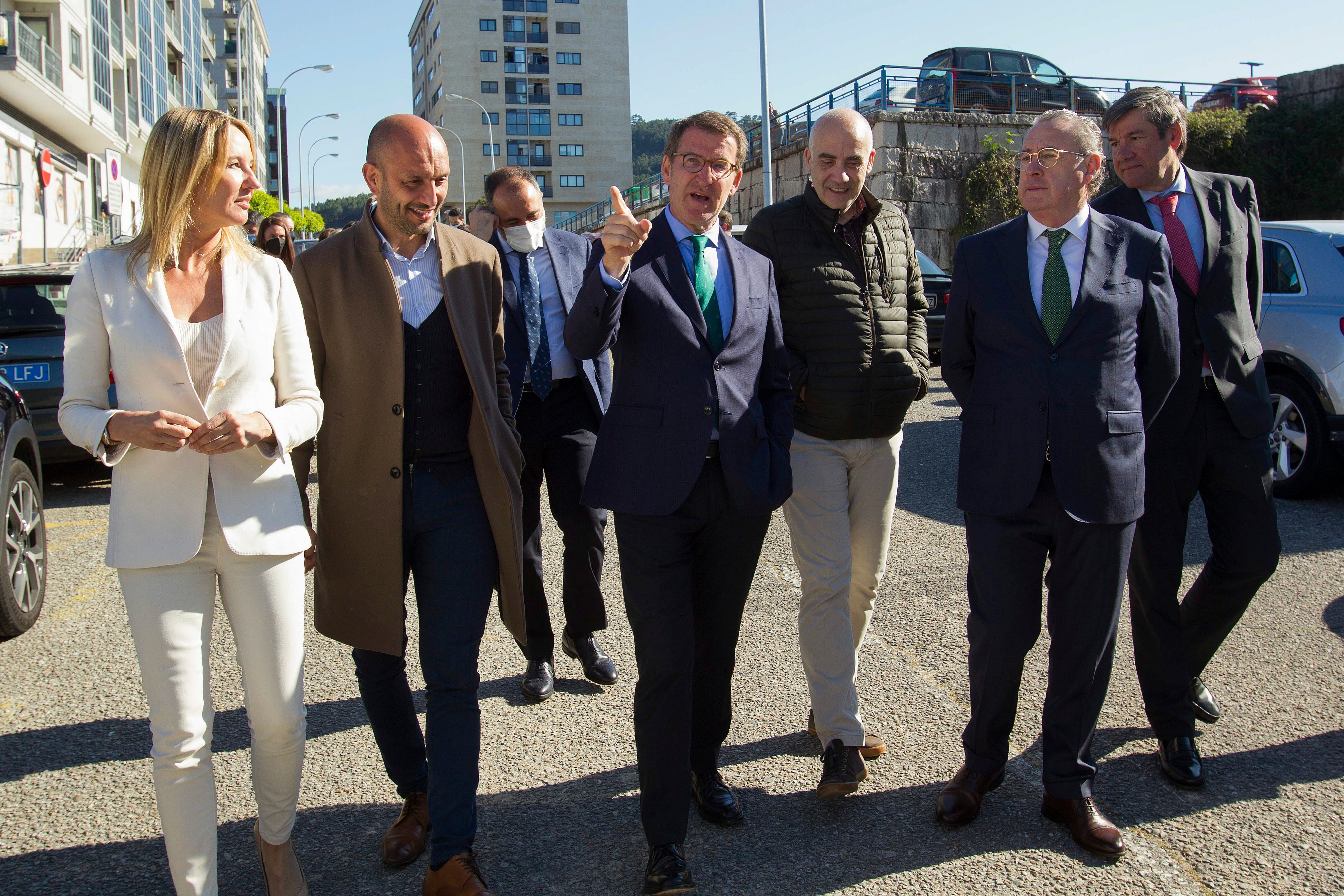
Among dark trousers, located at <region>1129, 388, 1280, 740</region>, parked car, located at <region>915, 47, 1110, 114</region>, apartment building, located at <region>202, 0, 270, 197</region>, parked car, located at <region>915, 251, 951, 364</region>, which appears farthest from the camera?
apartment building, located at <region>202, 0, 270, 197</region>

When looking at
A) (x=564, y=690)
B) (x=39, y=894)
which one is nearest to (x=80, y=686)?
(x=39, y=894)

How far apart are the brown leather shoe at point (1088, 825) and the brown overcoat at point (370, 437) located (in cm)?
178

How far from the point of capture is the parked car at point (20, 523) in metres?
4.81

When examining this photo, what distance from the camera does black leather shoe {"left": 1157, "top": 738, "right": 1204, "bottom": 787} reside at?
3.38 m

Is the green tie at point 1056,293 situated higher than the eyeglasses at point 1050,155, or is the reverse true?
the eyeglasses at point 1050,155

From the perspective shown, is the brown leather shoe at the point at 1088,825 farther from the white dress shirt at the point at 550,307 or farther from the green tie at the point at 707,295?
the white dress shirt at the point at 550,307

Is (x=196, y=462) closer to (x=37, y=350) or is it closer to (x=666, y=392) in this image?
(x=666, y=392)

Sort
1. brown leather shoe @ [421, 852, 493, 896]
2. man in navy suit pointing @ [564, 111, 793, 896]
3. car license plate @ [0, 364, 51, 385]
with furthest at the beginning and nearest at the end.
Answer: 1. car license plate @ [0, 364, 51, 385]
2. man in navy suit pointing @ [564, 111, 793, 896]
3. brown leather shoe @ [421, 852, 493, 896]

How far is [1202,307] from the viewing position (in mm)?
3625

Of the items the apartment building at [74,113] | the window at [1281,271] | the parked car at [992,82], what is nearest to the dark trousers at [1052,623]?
the window at [1281,271]

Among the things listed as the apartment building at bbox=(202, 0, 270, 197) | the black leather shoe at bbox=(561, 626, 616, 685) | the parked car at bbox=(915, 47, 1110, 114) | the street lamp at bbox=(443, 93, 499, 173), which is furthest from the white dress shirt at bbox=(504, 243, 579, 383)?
the street lamp at bbox=(443, 93, 499, 173)

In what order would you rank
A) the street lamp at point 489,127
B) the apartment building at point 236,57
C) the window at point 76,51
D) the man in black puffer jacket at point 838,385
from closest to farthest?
the man in black puffer jacket at point 838,385, the window at point 76,51, the apartment building at point 236,57, the street lamp at point 489,127

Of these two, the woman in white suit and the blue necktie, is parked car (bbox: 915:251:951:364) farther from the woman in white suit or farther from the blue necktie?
the woman in white suit

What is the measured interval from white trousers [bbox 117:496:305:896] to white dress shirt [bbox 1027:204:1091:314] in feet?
7.88
